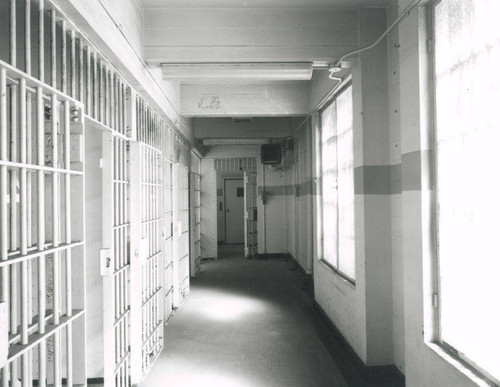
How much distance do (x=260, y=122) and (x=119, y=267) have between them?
4901 millimetres

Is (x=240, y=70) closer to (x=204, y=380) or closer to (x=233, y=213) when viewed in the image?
(x=204, y=380)

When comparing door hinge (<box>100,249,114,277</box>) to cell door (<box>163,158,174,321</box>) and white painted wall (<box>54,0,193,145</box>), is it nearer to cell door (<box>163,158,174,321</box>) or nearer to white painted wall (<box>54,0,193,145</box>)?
white painted wall (<box>54,0,193,145</box>)

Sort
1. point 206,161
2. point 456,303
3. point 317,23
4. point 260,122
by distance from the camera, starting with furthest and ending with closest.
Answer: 1. point 206,161
2. point 260,122
3. point 317,23
4. point 456,303

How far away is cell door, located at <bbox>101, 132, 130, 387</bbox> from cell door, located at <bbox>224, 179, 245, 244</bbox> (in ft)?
30.8

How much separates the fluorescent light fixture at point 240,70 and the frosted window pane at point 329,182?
116 centimetres

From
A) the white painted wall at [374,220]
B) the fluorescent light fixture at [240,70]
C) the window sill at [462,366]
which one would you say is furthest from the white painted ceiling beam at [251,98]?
the window sill at [462,366]

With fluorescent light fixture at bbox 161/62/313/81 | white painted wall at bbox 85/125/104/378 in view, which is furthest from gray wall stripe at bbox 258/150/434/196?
white painted wall at bbox 85/125/104/378

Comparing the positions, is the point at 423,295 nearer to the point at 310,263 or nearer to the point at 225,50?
the point at 225,50

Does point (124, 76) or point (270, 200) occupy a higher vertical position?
point (124, 76)

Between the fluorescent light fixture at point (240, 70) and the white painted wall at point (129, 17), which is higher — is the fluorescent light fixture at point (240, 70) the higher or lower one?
the lower one

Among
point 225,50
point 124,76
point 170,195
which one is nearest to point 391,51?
point 225,50

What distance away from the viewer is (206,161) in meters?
9.55

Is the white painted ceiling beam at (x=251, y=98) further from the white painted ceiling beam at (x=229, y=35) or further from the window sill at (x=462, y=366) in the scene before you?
the window sill at (x=462, y=366)

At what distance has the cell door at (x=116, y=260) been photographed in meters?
2.71
